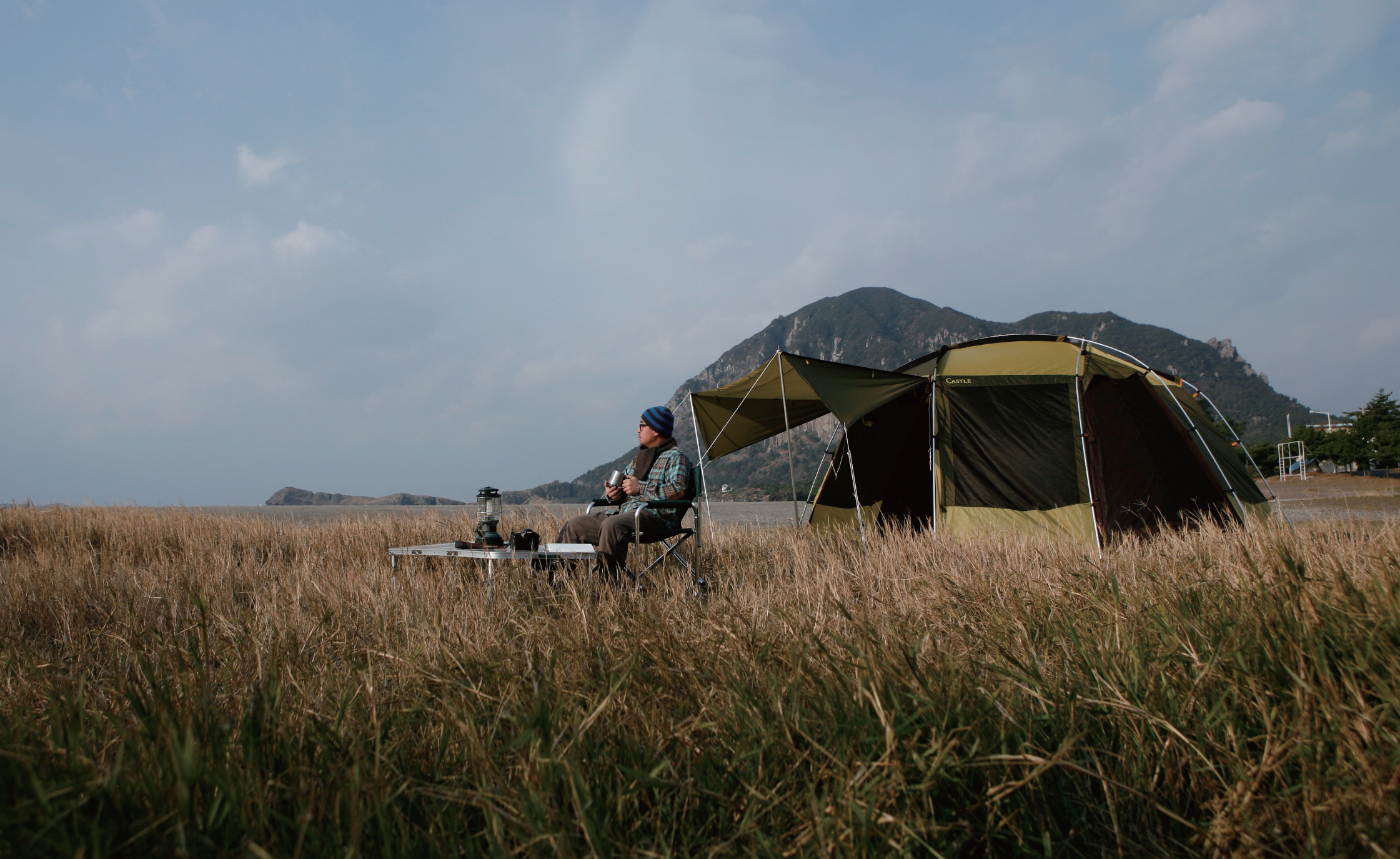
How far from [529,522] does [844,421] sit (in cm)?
400

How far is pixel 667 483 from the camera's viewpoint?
197 inches

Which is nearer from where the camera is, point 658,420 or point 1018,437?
point 658,420

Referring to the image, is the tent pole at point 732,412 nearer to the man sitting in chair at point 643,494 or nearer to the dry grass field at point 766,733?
the man sitting in chair at point 643,494

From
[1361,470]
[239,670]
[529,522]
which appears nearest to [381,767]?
[239,670]

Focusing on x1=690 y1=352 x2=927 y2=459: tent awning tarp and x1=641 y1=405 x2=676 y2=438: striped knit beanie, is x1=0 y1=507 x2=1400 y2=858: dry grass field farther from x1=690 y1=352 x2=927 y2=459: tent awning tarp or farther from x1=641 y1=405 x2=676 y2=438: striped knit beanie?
x1=690 y1=352 x2=927 y2=459: tent awning tarp

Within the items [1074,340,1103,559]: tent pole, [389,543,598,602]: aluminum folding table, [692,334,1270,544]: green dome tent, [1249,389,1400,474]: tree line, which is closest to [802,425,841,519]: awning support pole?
[692,334,1270,544]: green dome tent

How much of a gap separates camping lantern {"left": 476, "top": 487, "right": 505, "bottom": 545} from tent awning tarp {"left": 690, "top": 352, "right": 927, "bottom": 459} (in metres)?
2.39

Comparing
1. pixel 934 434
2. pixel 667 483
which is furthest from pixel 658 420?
pixel 934 434

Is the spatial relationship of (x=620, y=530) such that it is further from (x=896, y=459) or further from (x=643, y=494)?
(x=896, y=459)

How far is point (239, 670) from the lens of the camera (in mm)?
2205

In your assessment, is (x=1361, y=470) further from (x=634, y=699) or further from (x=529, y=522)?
(x=634, y=699)

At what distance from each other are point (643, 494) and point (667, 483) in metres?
0.24

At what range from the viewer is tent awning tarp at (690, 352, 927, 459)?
5992 millimetres

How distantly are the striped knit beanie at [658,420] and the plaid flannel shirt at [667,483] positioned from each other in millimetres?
161
